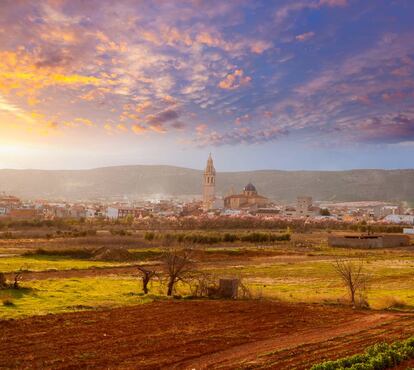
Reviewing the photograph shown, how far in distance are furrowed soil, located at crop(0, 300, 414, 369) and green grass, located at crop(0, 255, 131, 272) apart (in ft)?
67.0

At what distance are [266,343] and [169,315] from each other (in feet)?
16.7

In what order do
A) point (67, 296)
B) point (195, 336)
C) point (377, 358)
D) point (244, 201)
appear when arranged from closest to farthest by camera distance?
point (377, 358) → point (195, 336) → point (67, 296) → point (244, 201)

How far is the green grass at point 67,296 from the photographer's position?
20625 millimetres

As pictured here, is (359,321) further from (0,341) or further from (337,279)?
(337,279)

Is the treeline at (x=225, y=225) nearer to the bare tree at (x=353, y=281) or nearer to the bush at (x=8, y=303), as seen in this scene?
the bare tree at (x=353, y=281)

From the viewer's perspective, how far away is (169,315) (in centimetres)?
1988

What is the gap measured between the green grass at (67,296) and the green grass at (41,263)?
27.2 feet

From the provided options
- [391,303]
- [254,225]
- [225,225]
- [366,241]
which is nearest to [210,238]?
[366,241]

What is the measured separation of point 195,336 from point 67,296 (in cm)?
998

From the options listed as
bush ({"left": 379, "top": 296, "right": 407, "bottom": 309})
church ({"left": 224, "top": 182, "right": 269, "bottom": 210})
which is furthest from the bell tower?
bush ({"left": 379, "top": 296, "right": 407, "bottom": 309})

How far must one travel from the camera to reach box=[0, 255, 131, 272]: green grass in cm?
3994

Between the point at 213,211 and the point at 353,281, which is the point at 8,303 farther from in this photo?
the point at 213,211

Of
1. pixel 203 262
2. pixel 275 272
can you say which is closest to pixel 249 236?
pixel 203 262

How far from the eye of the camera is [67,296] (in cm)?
2459
